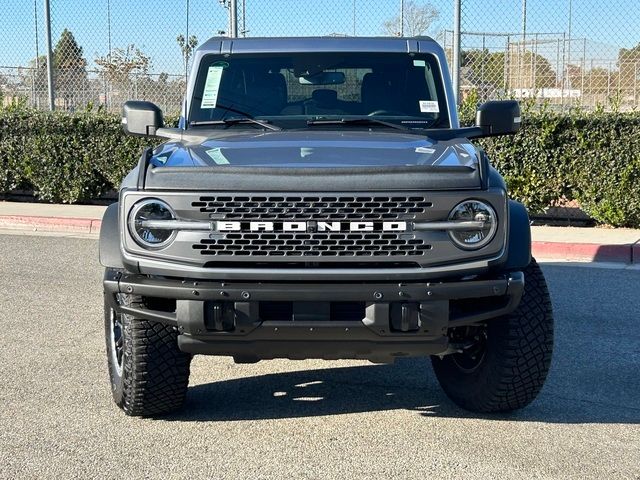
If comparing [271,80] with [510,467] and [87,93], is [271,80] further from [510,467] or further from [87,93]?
[87,93]

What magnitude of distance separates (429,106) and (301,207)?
6.34 feet

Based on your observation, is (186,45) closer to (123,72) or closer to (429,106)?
(123,72)

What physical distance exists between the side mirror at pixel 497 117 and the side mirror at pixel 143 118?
1.90 meters

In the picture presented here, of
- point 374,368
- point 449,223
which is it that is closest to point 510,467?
point 449,223

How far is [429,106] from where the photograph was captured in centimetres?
591

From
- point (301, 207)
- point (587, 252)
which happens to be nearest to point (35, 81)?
point (587, 252)

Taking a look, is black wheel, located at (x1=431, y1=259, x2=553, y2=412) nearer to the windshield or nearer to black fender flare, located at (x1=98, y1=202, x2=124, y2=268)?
the windshield

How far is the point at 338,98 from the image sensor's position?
19.5 feet

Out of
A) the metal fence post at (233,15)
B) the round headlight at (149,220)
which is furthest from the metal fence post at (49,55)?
the round headlight at (149,220)

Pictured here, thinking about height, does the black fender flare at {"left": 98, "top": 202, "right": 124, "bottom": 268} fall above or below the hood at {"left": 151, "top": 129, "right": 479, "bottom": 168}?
below

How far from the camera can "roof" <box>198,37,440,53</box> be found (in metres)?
6.20

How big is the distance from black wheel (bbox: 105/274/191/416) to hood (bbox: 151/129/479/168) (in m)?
0.79

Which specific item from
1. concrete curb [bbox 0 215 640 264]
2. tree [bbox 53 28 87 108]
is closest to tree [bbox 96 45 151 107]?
tree [bbox 53 28 87 108]

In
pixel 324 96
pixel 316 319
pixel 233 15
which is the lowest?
pixel 316 319
